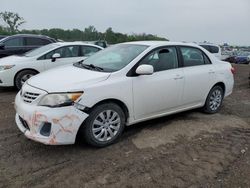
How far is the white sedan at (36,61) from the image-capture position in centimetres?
809

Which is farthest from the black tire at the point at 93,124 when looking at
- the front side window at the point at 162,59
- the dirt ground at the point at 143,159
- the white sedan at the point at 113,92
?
the front side window at the point at 162,59

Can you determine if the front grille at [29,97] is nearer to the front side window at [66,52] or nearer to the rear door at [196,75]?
the rear door at [196,75]

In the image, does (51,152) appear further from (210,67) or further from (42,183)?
(210,67)

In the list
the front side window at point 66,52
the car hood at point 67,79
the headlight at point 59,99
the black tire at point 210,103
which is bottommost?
the black tire at point 210,103

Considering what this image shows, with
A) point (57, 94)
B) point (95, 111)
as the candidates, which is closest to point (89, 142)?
point (95, 111)

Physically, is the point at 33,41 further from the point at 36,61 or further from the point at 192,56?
the point at 192,56

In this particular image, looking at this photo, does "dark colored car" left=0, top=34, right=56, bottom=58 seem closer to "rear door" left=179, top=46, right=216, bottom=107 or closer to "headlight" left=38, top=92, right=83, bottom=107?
"rear door" left=179, top=46, right=216, bottom=107

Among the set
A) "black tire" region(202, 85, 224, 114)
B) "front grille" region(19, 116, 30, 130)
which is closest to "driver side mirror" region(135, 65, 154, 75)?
"front grille" region(19, 116, 30, 130)

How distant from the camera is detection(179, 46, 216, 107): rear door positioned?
561cm

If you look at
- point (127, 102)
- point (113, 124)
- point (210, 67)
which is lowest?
point (113, 124)

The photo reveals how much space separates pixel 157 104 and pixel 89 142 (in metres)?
1.41

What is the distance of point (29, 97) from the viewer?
4250mm

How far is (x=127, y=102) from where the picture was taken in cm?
463

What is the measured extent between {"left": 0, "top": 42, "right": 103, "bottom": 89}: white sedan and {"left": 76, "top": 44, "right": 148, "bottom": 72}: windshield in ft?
10.9
